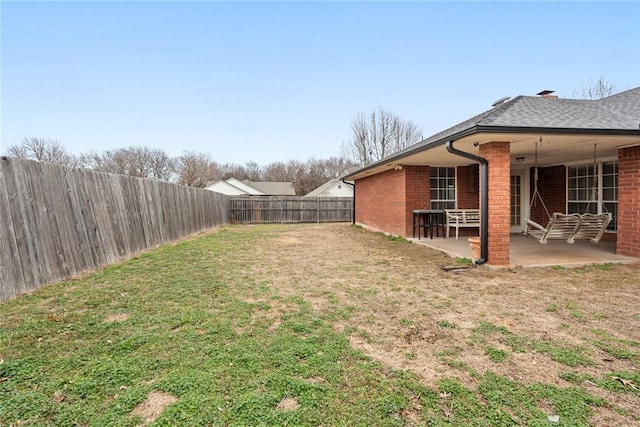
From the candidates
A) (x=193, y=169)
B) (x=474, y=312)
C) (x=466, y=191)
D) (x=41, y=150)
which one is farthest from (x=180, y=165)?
(x=474, y=312)

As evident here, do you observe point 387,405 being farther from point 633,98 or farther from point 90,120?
point 90,120

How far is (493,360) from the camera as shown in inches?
95.4

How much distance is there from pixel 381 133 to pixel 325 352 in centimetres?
2774

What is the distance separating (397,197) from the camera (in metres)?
10.3

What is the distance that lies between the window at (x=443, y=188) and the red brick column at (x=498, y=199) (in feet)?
14.7

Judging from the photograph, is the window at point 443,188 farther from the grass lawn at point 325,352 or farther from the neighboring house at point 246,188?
the neighboring house at point 246,188

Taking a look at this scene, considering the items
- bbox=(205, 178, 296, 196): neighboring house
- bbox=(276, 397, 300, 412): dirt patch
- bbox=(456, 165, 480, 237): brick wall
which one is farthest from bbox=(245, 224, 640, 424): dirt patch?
bbox=(205, 178, 296, 196): neighboring house

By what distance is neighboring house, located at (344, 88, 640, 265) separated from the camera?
530 cm

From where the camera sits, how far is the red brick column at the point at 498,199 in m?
5.43

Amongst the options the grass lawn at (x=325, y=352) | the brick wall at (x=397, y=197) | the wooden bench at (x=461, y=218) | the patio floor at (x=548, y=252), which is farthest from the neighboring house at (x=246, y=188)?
the grass lawn at (x=325, y=352)

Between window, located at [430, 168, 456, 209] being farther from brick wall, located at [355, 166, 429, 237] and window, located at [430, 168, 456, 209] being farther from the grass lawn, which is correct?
the grass lawn

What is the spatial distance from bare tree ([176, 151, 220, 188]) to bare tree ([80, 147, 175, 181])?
5.32ft

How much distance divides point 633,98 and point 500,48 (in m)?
6.18

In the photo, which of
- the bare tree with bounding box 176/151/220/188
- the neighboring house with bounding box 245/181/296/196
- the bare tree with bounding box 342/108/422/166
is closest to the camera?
the bare tree with bounding box 342/108/422/166
